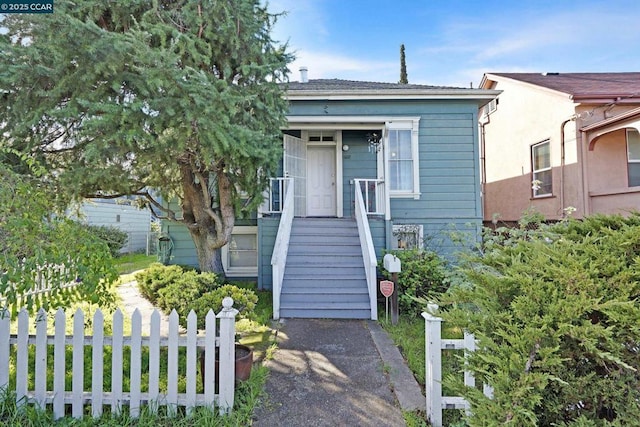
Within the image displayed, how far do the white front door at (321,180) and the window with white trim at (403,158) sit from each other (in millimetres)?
1732

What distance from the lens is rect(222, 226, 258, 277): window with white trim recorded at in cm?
851

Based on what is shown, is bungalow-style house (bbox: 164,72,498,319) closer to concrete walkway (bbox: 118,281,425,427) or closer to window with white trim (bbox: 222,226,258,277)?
window with white trim (bbox: 222,226,258,277)

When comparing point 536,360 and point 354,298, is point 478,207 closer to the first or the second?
point 354,298

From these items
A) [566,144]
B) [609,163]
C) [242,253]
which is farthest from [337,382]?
[609,163]

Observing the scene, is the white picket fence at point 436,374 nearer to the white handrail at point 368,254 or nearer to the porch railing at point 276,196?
the white handrail at point 368,254

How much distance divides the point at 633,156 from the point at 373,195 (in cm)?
733

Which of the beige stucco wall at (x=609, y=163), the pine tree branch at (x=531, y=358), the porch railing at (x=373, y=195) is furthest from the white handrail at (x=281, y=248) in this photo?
the beige stucco wall at (x=609, y=163)

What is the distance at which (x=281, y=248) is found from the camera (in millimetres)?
6406

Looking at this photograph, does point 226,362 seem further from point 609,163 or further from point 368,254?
point 609,163

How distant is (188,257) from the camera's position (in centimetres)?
839

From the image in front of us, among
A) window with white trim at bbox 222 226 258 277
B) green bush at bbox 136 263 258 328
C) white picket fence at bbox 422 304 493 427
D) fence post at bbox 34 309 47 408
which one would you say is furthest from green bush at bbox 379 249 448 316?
fence post at bbox 34 309 47 408

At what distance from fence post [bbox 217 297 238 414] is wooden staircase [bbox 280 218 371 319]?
2930 mm

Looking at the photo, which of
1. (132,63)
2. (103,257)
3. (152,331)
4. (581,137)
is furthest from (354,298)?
(581,137)

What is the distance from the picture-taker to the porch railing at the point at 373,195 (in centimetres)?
794
